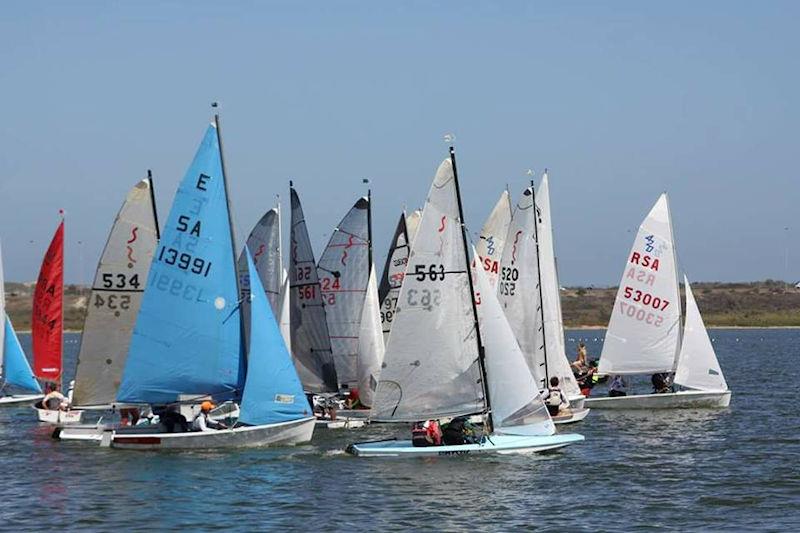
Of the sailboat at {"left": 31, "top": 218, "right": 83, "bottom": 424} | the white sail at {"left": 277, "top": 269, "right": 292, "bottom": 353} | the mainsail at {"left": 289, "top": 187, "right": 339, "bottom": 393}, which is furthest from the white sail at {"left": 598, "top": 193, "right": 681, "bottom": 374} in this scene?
the sailboat at {"left": 31, "top": 218, "right": 83, "bottom": 424}

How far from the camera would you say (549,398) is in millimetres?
38938

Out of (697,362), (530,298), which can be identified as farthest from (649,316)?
(530,298)

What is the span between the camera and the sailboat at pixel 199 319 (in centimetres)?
3250

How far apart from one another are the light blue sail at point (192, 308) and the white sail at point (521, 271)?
11364mm

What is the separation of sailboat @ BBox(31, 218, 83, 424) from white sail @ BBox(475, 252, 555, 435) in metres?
19.9

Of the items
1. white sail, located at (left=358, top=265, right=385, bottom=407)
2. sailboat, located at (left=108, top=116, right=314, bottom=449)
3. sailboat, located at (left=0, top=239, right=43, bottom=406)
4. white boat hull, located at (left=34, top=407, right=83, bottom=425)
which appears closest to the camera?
sailboat, located at (left=108, top=116, right=314, bottom=449)

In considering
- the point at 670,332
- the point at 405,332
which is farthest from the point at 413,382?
the point at 670,332

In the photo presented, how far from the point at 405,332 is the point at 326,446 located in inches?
187

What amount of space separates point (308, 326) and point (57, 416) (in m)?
8.25

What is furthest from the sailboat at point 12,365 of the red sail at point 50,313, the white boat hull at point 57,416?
the white boat hull at point 57,416

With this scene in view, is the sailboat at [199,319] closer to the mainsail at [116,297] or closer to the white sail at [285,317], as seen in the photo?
the mainsail at [116,297]

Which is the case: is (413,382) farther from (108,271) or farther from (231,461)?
(108,271)

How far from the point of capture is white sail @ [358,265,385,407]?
130 feet

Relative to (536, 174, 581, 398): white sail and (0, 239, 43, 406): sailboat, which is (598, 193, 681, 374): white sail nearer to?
(536, 174, 581, 398): white sail
